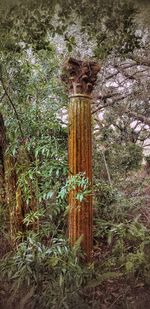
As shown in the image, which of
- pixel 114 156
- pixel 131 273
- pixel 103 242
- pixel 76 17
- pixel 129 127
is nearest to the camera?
pixel 76 17

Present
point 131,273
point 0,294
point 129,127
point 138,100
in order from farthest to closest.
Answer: point 129,127 < point 138,100 < point 131,273 < point 0,294

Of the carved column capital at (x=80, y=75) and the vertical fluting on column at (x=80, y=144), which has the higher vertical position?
the carved column capital at (x=80, y=75)

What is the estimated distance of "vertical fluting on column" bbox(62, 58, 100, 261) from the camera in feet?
6.32

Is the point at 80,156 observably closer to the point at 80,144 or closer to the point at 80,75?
the point at 80,144

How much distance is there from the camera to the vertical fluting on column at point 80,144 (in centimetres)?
193

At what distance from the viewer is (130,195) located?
3438 millimetres

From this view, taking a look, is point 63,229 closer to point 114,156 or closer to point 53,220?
point 53,220

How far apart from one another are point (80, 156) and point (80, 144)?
7cm

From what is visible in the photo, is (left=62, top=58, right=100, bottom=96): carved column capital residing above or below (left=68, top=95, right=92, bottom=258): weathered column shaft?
above

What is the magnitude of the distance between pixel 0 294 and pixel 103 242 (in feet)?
3.19

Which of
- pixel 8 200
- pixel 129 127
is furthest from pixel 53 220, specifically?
pixel 129 127

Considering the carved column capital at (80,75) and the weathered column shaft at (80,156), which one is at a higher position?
the carved column capital at (80,75)

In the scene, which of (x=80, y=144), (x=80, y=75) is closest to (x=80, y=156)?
(x=80, y=144)

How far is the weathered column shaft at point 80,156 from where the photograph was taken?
1926 mm
